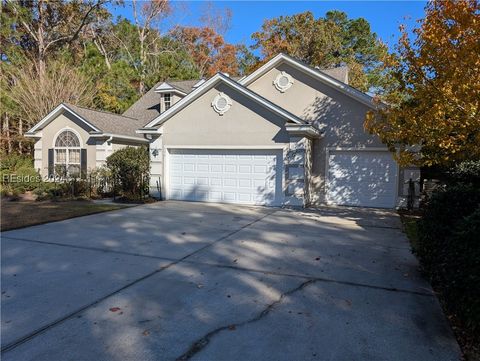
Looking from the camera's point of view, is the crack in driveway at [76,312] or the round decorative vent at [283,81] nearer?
the crack in driveway at [76,312]

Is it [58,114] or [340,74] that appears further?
[340,74]

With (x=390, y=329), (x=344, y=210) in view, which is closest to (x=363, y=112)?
(x=344, y=210)

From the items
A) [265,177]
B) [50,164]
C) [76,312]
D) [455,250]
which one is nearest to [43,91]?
[50,164]

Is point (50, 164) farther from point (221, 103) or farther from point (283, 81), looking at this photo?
Answer: point (283, 81)

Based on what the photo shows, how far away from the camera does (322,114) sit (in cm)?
1385

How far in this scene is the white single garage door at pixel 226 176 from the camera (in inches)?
510

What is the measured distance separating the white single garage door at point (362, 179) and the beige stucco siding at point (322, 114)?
1.11 ft

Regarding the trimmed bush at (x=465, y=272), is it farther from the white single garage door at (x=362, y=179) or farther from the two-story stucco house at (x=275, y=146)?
the white single garage door at (x=362, y=179)

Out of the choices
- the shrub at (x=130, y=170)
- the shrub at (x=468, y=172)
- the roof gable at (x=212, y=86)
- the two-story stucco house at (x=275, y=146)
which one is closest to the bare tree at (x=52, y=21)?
the shrub at (x=130, y=170)

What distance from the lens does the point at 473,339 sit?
359cm

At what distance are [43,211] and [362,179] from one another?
426 inches

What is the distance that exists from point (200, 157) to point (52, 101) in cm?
1187

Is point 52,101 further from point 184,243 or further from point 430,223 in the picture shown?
point 430,223

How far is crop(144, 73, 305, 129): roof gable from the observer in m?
12.2
